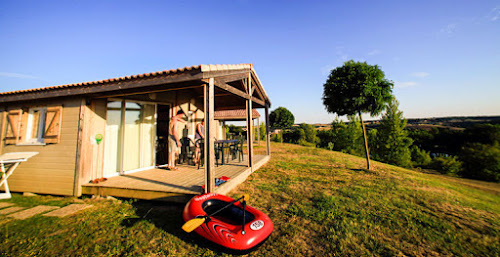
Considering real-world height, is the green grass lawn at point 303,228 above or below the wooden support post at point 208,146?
below

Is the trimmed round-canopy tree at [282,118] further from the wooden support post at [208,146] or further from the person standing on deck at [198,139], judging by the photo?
the wooden support post at [208,146]

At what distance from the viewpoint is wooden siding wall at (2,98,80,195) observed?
185 inches

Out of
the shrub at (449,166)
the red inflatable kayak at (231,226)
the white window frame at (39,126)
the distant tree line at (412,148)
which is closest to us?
the red inflatable kayak at (231,226)

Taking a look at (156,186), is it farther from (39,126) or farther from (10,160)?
(39,126)

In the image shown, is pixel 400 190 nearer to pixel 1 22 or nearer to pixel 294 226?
pixel 294 226

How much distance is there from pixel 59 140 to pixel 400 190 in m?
10.1

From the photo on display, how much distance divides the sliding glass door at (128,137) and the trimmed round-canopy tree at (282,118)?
1042 inches

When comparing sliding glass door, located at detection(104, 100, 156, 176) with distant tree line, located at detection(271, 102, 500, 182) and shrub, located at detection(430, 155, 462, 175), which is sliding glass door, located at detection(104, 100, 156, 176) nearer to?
distant tree line, located at detection(271, 102, 500, 182)

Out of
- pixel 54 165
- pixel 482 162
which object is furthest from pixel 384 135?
pixel 54 165

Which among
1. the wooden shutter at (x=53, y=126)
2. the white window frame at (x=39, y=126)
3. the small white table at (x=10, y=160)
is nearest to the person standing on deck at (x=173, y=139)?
the wooden shutter at (x=53, y=126)

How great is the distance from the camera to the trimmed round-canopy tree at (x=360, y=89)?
697 centimetres

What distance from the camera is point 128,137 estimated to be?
5613 mm

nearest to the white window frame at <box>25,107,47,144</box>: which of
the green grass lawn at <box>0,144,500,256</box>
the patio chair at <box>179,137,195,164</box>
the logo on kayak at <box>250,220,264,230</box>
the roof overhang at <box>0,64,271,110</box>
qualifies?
the roof overhang at <box>0,64,271,110</box>

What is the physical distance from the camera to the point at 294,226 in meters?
3.03
